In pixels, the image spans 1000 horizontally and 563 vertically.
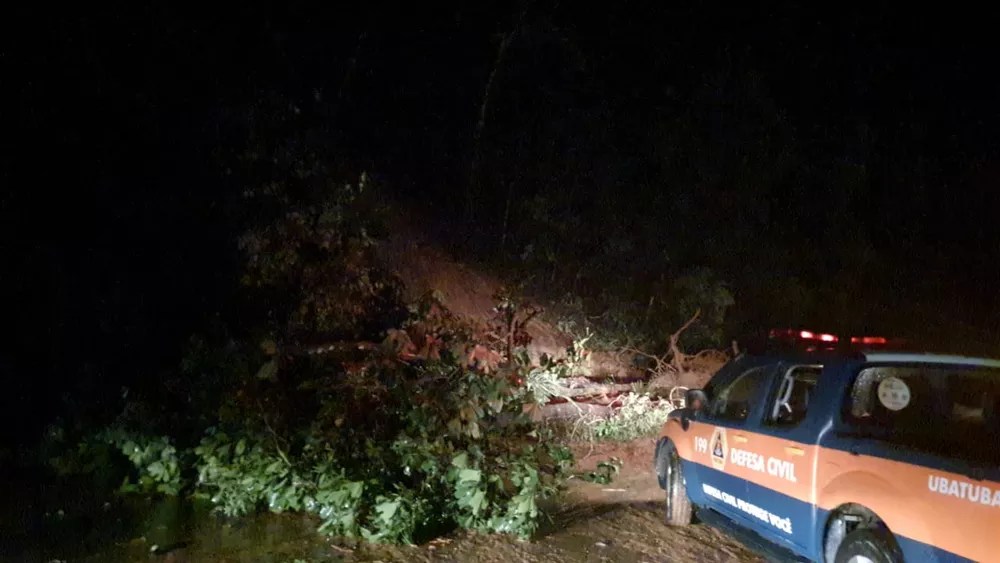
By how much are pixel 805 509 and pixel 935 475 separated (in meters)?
1.07

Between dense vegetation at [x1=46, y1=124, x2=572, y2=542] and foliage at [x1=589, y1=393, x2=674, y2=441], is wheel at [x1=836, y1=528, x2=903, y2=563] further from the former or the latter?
foliage at [x1=589, y1=393, x2=674, y2=441]

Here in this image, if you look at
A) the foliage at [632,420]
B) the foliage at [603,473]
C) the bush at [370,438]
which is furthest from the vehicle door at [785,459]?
the foliage at [632,420]

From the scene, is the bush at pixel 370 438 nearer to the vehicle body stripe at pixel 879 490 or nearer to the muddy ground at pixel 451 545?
the muddy ground at pixel 451 545

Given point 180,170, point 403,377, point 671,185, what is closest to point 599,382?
point 671,185

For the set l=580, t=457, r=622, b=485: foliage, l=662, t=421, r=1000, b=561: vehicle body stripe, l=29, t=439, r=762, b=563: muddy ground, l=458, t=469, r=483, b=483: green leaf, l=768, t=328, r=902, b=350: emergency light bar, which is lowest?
l=29, t=439, r=762, b=563: muddy ground

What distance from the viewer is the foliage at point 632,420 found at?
1017 centimetres

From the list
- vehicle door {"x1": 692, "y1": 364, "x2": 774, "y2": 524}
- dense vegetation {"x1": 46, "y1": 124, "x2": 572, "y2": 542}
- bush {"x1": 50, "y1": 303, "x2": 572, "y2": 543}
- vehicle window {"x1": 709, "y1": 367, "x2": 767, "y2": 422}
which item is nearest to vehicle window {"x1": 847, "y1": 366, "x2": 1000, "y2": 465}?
vehicle door {"x1": 692, "y1": 364, "x2": 774, "y2": 524}

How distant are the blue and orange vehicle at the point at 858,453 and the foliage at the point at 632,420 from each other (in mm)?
3645

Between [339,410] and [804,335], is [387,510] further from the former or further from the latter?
[804,335]

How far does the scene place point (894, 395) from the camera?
481 centimetres

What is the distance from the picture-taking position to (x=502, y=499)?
22.1ft

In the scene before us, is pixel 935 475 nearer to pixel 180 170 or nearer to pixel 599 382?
pixel 599 382

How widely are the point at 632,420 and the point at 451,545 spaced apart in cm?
441

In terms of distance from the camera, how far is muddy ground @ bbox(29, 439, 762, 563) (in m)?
6.10
